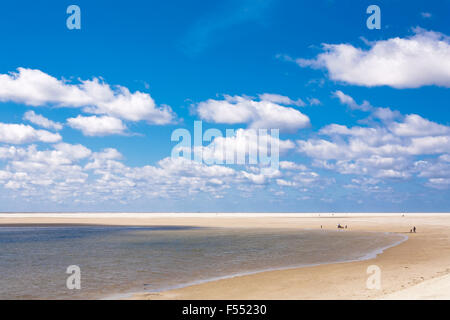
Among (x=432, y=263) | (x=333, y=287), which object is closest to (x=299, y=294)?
(x=333, y=287)
